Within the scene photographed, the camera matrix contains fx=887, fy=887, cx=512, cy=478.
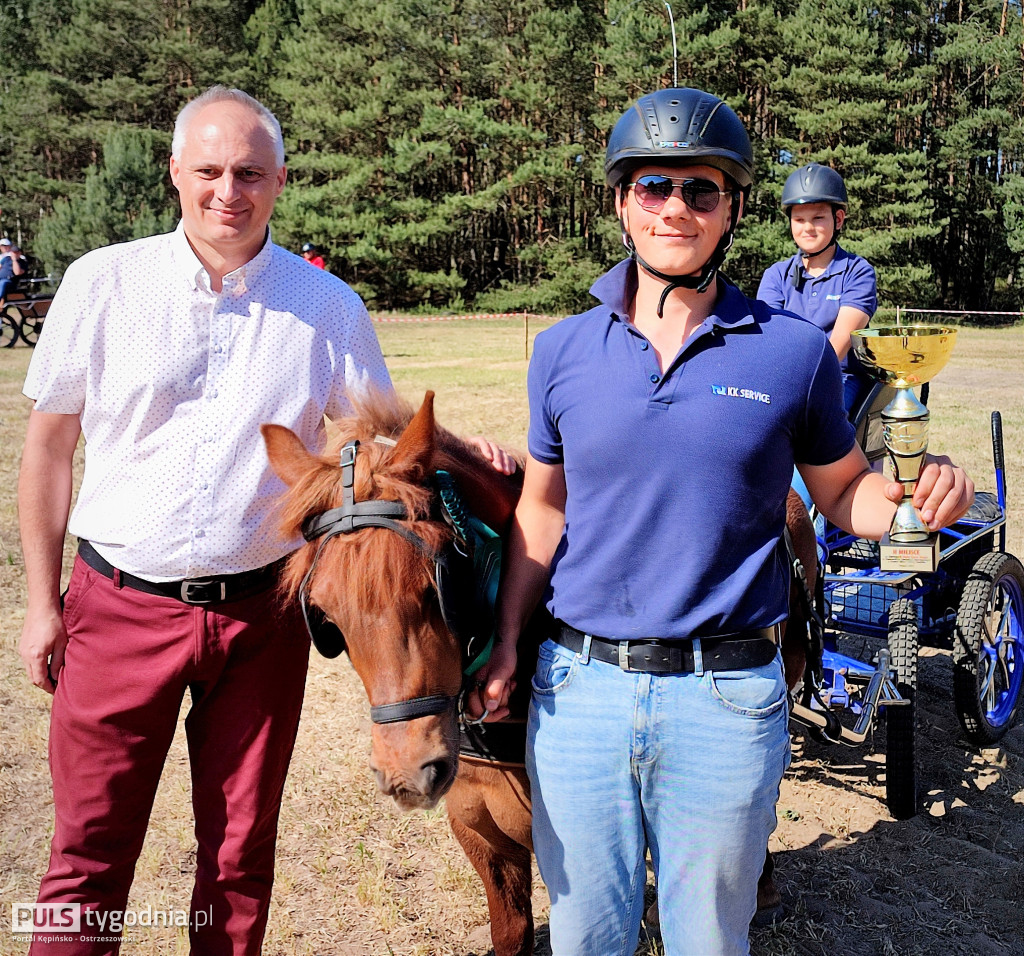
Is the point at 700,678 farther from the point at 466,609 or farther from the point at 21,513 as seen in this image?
the point at 21,513

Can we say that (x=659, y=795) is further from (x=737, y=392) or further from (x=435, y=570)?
(x=737, y=392)

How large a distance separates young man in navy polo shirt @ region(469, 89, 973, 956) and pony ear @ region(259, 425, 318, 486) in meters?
0.54

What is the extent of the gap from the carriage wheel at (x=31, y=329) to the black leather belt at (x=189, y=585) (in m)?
20.4

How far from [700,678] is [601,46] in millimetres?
37155

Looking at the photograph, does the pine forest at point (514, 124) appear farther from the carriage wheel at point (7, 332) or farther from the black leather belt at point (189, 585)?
the black leather belt at point (189, 585)

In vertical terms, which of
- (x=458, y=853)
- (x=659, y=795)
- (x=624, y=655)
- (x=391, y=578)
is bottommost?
(x=458, y=853)

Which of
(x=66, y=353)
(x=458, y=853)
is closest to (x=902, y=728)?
(x=458, y=853)

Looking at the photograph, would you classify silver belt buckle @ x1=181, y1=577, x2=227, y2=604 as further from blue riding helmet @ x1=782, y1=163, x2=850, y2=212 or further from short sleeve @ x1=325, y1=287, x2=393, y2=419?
blue riding helmet @ x1=782, y1=163, x2=850, y2=212

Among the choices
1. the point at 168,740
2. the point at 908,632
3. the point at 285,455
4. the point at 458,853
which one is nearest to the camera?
the point at 285,455

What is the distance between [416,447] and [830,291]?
3.63m

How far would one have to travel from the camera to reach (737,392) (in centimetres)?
172

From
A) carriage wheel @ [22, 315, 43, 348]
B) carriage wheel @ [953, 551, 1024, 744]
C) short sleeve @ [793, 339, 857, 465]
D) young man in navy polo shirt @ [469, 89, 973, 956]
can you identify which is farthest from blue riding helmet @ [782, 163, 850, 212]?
carriage wheel @ [22, 315, 43, 348]

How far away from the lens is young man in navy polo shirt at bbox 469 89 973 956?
1.72 meters

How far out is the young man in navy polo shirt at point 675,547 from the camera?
1725 mm
